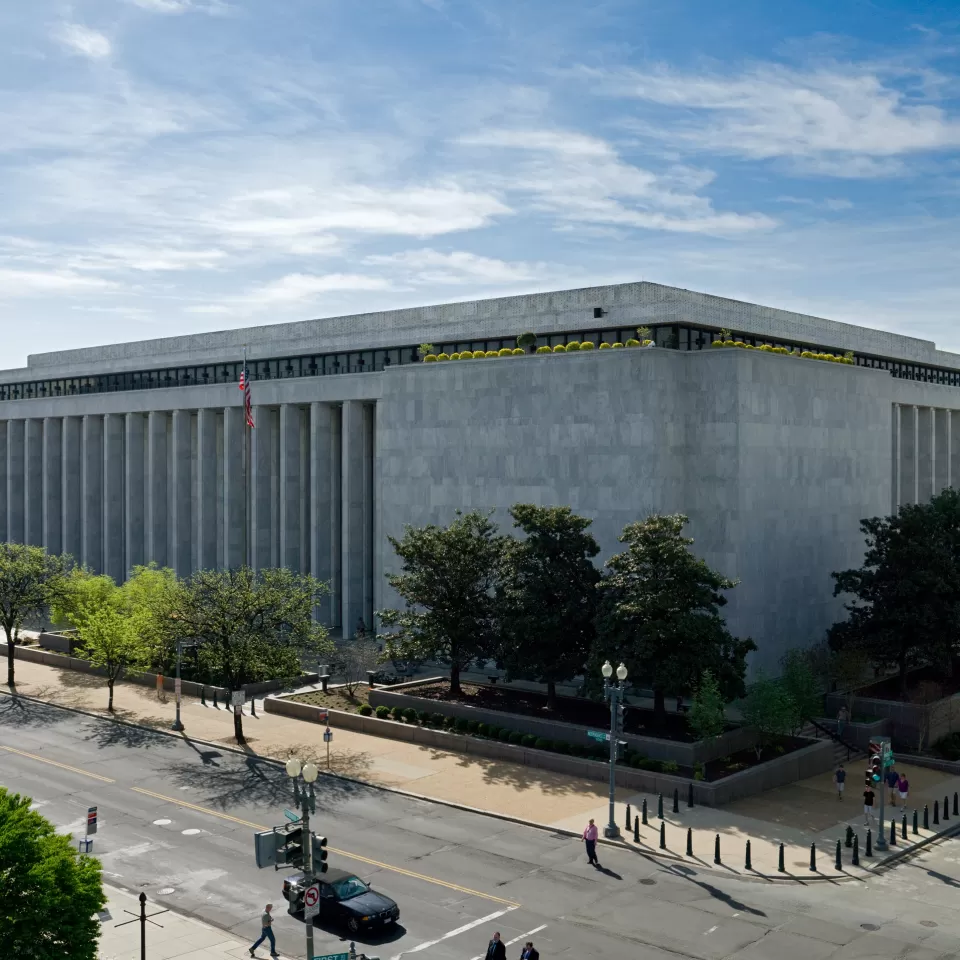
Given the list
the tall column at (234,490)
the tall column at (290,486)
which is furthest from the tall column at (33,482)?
the tall column at (290,486)

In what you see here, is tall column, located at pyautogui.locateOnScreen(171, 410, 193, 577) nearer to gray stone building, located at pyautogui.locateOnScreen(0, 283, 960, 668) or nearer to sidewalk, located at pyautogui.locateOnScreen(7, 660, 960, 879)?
gray stone building, located at pyautogui.locateOnScreen(0, 283, 960, 668)

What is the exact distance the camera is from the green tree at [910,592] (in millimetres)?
46469

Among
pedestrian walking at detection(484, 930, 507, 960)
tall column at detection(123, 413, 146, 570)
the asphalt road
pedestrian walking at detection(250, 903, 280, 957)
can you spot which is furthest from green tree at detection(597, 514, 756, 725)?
tall column at detection(123, 413, 146, 570)

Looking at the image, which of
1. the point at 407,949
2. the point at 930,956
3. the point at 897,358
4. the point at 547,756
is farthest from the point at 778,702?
the point at 897,358

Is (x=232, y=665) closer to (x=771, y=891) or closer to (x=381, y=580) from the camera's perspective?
(x=381, y=580)

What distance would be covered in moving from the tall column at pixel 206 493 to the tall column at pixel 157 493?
4.95 meters

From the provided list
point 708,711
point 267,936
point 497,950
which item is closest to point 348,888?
point 267,936

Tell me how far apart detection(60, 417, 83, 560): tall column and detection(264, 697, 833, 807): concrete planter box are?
Answer: 43401mm

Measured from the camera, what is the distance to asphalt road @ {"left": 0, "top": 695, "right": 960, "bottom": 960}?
2456 cm

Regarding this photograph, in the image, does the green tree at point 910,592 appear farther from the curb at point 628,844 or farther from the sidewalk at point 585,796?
the curb at point 628,844

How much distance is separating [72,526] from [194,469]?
15.2 meters

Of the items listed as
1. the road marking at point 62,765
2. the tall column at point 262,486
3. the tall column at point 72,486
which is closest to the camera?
the road marking at point 62,765

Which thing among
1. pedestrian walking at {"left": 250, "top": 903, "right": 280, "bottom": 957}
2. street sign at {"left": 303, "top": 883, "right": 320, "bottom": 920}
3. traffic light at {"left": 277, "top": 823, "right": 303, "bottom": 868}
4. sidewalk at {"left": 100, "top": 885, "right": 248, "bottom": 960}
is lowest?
sidewalk at {"left": 100, "top": 885, "right": 248, "bottom": 960}

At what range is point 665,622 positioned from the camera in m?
39.9
